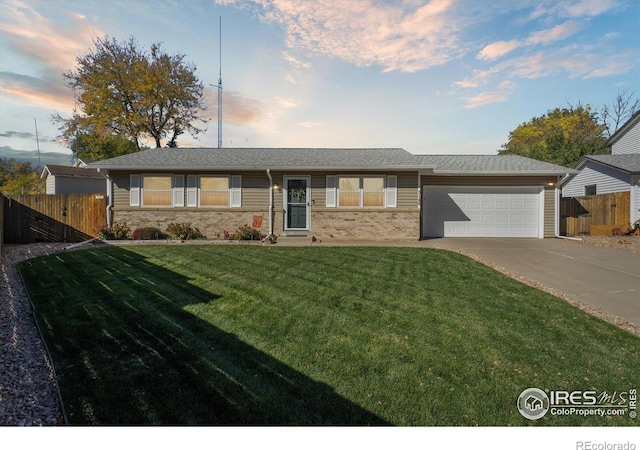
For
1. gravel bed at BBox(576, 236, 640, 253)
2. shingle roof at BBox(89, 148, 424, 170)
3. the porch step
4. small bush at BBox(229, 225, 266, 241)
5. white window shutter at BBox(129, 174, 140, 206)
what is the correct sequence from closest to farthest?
1. gravel bed at BBox(576, 236, 640, 253)
2. the porch step
3. small bush at BBox(229, 225, 266, 241)
4. shingle roof at BBox(89, 148, 424, 170)
5. white window shutter at BBox(129, 174, 140, 206)

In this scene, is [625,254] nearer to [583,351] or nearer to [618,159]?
[583,351]

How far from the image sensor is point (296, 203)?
12836 millimetres

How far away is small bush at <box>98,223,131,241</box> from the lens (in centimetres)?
1185

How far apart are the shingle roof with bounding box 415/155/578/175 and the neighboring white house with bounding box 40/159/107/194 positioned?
23.9 metres

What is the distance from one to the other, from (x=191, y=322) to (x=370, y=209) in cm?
933

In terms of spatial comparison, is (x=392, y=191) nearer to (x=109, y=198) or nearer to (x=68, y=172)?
(x=109, y=198)

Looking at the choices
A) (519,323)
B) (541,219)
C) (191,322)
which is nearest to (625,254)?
(541,219)

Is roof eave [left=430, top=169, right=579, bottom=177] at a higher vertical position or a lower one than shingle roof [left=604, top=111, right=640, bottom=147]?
lower

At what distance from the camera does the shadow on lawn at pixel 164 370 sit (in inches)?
99.0

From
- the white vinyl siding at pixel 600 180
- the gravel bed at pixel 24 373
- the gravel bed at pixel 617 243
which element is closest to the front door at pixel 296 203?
the gravel bed at pixel 24 373

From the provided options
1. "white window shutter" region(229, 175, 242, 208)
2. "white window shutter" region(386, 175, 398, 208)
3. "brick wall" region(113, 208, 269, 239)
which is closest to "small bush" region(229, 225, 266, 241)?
"brick wall" region(113, 208, 269, 239)

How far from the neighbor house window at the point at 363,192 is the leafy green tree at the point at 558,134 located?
828 inches

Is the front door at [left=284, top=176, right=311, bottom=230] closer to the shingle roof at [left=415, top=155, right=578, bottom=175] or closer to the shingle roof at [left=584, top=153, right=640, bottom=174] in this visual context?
the shingle roof at [left=415, top=155, right=578, bottom=175]

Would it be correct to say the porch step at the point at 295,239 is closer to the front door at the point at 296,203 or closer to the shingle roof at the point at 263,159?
the front door at the point at 296,203
